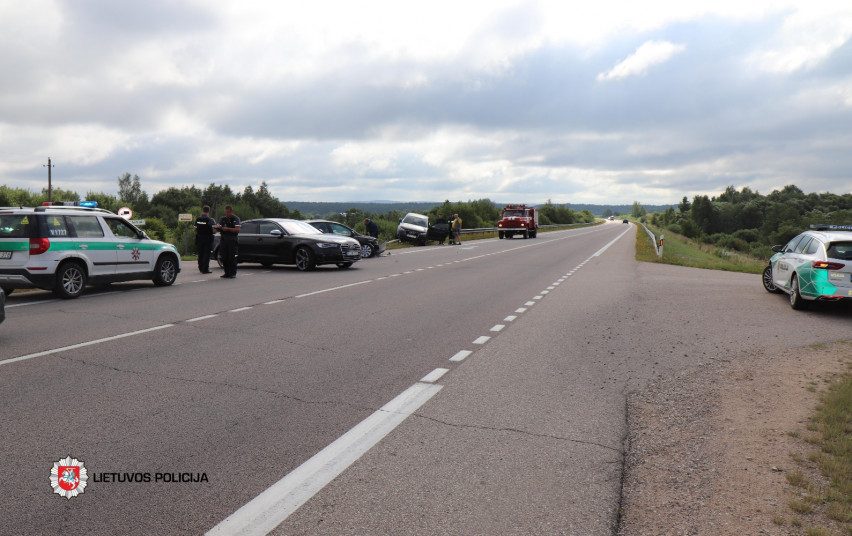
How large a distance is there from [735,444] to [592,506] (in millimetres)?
1687

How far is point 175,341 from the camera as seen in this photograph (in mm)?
8875

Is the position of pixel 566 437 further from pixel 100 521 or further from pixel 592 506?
pixel 100 521

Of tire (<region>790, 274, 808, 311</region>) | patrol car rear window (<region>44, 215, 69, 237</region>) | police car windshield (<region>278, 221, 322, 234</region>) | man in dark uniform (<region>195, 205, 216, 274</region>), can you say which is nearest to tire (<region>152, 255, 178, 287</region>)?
patrol car rear window (<region>44, 215, 69, 237</region>)

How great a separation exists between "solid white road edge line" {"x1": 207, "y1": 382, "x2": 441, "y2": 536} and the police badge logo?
1.05 meters

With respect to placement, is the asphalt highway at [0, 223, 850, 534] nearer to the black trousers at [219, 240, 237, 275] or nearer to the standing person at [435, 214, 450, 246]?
the black trousers at [219, 240, 237, 275]

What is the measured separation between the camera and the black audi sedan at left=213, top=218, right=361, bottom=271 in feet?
70.5

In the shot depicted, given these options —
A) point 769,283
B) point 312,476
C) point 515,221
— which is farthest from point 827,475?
point 515,221

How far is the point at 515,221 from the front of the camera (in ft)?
191

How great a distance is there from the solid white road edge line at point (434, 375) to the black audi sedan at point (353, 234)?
18.9m

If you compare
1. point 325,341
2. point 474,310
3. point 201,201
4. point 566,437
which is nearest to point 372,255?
point 474,310

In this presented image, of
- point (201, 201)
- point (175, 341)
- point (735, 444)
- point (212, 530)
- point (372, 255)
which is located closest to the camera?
point (212, 530)

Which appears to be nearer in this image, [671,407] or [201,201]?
[671,407]

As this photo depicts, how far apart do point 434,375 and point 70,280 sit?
9.78 m

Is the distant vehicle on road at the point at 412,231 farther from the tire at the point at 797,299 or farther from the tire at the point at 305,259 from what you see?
the tire at the point at 797,299
